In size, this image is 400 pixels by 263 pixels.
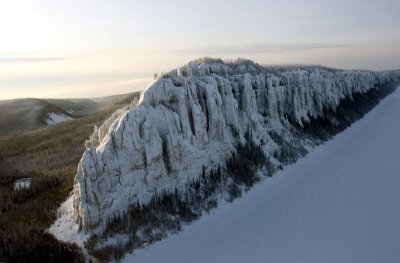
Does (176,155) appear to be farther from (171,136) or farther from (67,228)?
(67,228)

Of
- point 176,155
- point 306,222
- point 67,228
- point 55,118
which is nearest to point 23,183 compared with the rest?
point 67,228

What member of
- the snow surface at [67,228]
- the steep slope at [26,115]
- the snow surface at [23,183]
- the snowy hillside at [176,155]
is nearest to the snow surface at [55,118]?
the steep slope at [26,115]

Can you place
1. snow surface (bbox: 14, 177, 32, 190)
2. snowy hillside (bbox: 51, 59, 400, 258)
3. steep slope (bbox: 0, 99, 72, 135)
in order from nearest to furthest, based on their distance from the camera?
snowy hillside (bbox: 51, 59, 400, 258) → snow surface (bbox: 14, 177, 32, 190) → steep slope (bbox: 0, 99, 72, 135)

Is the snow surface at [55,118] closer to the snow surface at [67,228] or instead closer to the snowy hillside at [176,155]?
the snowy hillside at [176,155]

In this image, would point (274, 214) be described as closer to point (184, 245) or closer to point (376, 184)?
point (184, 245)

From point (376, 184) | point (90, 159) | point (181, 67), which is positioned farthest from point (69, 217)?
point (376, 184)

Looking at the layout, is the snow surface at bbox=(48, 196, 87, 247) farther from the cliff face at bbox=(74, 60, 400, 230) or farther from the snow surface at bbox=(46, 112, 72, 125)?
the snow surface at bbox=(46, 112, 72, 125)

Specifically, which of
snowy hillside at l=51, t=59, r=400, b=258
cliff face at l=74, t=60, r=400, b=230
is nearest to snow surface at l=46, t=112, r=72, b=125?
cliff face at l=74, t=60, r=400, b=230
